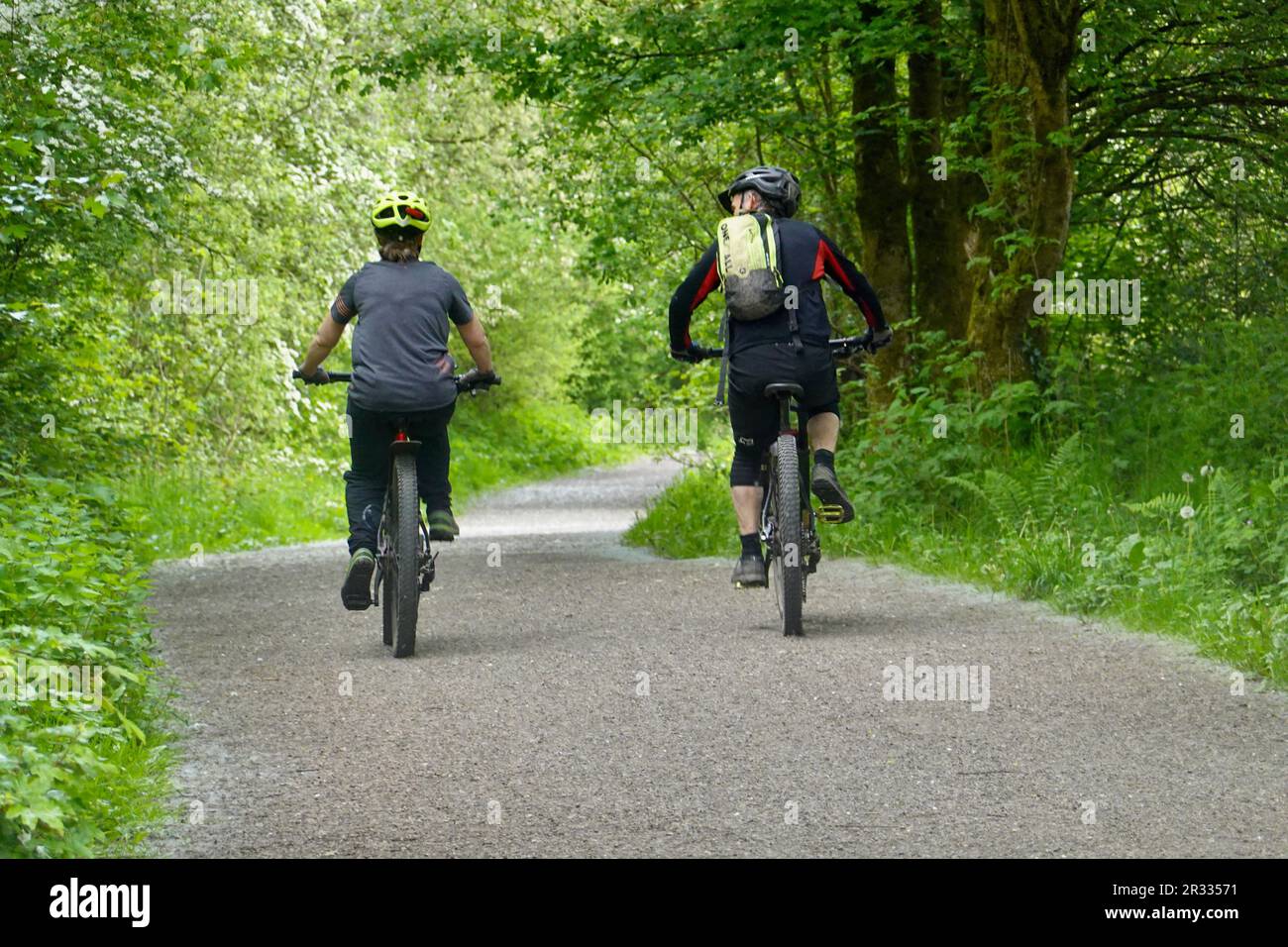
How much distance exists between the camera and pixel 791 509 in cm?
868

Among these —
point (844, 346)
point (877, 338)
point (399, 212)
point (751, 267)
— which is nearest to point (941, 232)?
point (877, 338)

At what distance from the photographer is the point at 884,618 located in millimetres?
9617

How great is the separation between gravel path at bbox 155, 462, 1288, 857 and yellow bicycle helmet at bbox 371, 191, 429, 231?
2212 millimetres

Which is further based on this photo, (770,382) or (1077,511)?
(1077,511)

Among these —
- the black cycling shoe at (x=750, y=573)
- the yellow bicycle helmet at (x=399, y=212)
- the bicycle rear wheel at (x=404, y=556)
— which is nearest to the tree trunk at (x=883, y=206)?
the black cycling shoe at (x=750, y=573)

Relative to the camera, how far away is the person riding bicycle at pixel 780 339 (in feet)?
28.7

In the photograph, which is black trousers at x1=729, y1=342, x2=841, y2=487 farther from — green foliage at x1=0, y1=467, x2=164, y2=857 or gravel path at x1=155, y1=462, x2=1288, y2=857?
green foliage at x1=0, y1=467, x2=164, y2=857

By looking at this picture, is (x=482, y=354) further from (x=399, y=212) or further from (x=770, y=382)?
(x=770, y=382)

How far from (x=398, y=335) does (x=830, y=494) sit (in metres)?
2.31

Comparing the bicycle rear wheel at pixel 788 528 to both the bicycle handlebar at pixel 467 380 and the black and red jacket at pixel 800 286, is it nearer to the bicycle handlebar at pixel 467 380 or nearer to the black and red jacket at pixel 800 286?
the black and red jacket at pixel 800 286

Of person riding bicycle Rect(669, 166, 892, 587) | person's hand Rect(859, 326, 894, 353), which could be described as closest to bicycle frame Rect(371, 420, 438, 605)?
person riding bicycle Rect(669, 166, 892, 587)
